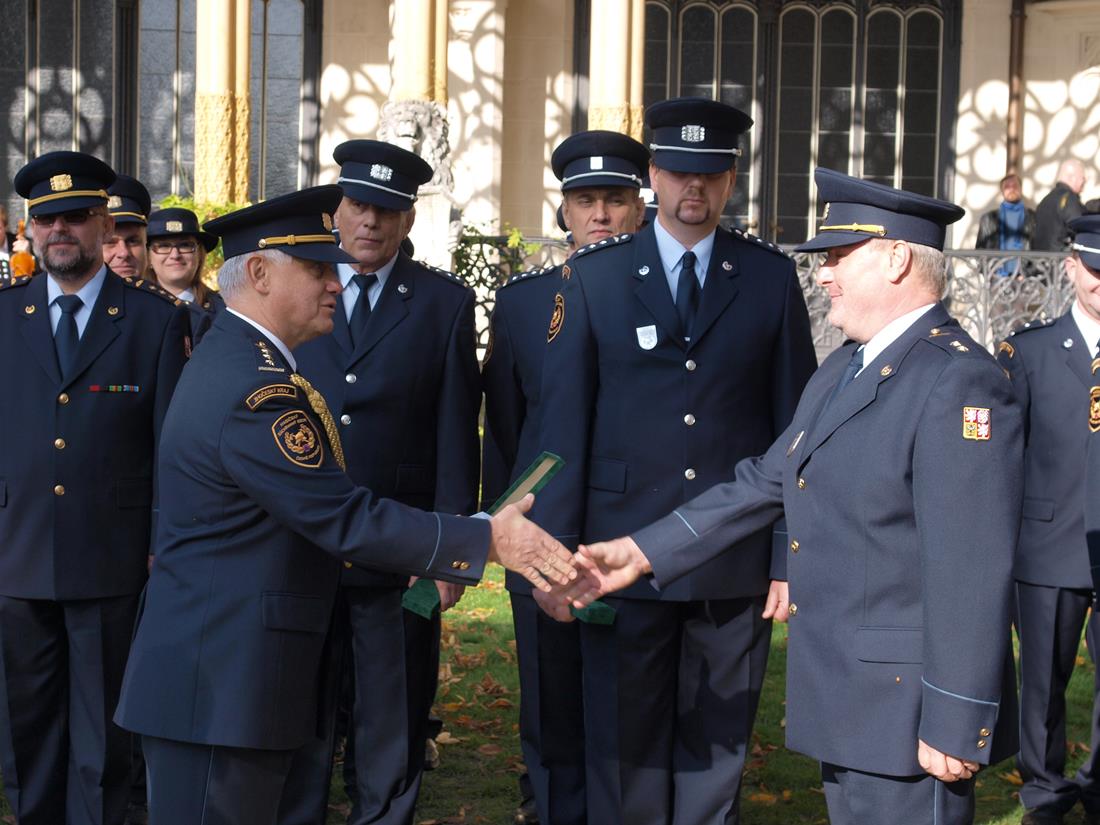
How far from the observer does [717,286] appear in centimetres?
493

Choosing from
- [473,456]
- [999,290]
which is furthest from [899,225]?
[999,290]

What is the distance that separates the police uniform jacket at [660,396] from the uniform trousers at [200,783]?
1318 mm

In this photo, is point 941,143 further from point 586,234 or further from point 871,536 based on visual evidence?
point 871,536

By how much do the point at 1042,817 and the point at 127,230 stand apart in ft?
13.7

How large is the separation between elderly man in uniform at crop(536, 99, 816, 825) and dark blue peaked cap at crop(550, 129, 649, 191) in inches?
42.2

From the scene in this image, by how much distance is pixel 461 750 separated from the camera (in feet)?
22.2

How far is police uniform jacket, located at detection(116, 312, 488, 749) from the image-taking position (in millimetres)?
3711

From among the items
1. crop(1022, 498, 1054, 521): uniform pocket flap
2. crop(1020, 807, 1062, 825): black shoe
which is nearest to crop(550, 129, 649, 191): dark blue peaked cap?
crop(1022, 498, 1054, 521): uniform pocket flap

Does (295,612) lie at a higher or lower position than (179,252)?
lower

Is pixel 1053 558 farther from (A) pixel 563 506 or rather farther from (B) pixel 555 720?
(A) pixel 563 506

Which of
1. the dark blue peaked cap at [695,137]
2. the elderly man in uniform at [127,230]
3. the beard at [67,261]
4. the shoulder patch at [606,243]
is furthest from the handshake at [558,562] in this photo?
the elderly man in uniform at [127,230]

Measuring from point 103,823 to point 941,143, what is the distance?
16049 mm

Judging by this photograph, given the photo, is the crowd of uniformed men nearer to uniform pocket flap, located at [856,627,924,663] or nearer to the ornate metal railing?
uniform pocket flap, located at [856,627,924,663]

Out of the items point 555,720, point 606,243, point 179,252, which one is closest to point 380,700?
point 555,720
